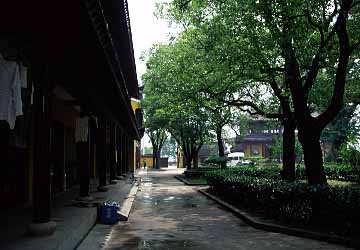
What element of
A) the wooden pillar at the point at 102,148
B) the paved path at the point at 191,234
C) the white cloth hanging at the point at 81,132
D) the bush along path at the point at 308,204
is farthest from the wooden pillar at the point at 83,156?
the bush along path at the point at 308,204

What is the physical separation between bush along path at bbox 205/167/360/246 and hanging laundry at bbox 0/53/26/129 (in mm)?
6366

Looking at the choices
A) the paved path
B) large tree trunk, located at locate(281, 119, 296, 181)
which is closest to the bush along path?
the paved path

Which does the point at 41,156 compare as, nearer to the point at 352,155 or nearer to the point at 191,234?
the point at 191,234

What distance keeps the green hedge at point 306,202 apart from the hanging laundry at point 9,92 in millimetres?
6372

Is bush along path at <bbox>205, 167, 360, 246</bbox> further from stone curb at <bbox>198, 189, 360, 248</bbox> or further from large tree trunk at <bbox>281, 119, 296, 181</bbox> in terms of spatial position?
large tree trunk at <bbox>281, 119, 296, 181</bbox>

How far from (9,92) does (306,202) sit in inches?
274

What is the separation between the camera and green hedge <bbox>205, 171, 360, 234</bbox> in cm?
894

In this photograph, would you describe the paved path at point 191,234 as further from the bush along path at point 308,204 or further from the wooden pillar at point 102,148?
the wooden pillar at point 102,148

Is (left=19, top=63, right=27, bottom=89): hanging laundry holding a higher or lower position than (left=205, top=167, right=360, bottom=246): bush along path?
higher

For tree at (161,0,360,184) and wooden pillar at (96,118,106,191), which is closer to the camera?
tree at (161,0,360,184)

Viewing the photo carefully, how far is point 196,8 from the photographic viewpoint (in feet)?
48.6

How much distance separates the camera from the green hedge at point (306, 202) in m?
8.94

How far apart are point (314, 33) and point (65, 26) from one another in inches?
351

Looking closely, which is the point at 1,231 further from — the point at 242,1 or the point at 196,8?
the point at 196,8
